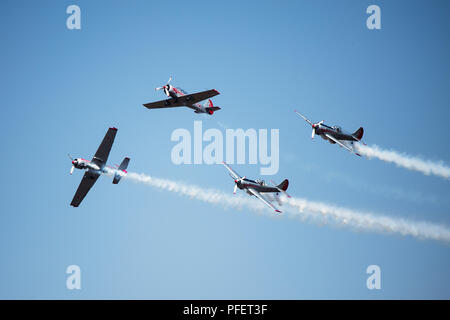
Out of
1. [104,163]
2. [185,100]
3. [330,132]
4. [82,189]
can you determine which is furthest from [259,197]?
[82,189]

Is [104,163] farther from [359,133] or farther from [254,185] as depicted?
[359,133]

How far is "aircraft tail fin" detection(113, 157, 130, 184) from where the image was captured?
210 ft

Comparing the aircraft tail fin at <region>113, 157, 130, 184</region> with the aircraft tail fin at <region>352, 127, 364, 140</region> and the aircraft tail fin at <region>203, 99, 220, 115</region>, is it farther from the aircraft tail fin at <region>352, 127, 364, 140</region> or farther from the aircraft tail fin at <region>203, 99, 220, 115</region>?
the aircraft tail fin at <region>352, 127, 364, 140</region>

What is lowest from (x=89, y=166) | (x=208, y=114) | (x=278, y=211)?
(x=278, y=211)

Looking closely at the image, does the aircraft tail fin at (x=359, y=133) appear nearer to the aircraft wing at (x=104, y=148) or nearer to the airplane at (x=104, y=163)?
the airplane at (x=104, y=163)

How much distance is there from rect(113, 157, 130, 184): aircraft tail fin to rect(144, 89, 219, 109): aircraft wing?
33.7 feet

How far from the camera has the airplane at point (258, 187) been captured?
63094 mm

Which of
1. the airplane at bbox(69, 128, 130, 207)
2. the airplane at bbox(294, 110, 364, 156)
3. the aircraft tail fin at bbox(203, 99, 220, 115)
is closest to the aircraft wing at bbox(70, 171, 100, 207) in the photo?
the airplane at bbox(69, 128, 130, 207)
